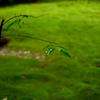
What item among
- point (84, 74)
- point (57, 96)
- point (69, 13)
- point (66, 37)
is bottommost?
point (57, 96)

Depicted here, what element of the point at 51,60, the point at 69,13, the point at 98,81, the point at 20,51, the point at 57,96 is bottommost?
the point at 57,96

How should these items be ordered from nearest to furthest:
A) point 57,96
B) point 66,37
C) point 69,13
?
point 57,96
point 66,37
point 69,13

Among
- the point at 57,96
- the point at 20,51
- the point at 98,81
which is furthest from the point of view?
the point at 20,51

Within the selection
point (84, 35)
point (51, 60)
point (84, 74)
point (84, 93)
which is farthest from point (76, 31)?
point (84, 93)

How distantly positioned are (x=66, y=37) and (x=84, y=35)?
0.49m

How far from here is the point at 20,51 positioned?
355 cm

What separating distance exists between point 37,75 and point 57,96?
0.60 metres

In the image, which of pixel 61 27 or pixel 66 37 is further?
pixel 61 27

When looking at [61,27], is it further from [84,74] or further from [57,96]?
[57,96]

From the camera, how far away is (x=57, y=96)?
210 cm

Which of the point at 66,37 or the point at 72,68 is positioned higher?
the point at 66,37

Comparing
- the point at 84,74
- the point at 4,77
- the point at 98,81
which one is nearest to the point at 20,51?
the point at 4,77

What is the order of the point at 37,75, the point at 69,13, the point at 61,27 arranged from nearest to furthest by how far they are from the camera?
the point at 37,75 < the point at 61,27 < the point at 69,13

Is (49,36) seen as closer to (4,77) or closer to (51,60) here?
(51,60)
